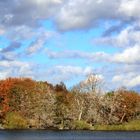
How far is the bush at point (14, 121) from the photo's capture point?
129m

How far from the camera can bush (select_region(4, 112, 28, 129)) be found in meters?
129

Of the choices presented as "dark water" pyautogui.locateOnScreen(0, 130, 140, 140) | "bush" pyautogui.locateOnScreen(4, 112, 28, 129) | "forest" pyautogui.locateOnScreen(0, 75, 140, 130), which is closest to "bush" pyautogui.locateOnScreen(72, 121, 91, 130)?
"forest" pyautogui.locateOnScreen(0, 75, 140, 130)

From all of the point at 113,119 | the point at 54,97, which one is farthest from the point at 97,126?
the point at 54,97

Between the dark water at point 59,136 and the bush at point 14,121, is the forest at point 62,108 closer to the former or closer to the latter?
the bush at point 14,121

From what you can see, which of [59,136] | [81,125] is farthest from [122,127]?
[59,136]

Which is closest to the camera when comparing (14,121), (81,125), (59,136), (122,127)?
(59,136)

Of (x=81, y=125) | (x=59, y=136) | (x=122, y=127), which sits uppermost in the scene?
(x=81, y=125)

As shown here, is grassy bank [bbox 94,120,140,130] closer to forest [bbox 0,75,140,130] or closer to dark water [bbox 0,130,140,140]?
forest [bbox 0,75,140,130]

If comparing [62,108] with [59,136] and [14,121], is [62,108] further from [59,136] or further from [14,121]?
[59,136]

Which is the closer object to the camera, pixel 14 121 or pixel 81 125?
pixel 81 125

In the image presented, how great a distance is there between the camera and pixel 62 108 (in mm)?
133500

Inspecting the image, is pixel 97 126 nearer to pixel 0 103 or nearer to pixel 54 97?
pixel 54 97

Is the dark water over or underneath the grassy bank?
underneath

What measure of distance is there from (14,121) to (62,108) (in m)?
13.5
